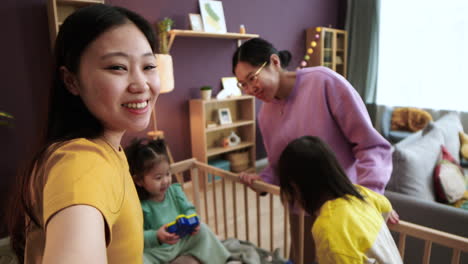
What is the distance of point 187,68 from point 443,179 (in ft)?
8.51

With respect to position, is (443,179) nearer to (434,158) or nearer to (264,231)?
(434,158)

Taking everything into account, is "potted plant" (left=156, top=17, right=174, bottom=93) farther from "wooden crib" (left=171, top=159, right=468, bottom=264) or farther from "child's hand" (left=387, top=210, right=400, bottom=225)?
"child's hand" (left=387, top=210, right=400, bottom=225)

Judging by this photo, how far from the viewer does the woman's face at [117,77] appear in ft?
1.63

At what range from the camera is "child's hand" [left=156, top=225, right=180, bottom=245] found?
4.33 feet

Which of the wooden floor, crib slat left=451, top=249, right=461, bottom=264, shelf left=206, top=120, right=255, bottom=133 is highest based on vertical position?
crib slat left=451, top=249, right=461, bottom=264

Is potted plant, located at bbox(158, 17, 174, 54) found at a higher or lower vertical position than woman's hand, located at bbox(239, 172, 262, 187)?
higher

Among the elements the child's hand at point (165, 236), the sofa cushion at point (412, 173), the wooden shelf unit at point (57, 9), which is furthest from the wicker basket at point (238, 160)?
the child's hand at point (165, 236)

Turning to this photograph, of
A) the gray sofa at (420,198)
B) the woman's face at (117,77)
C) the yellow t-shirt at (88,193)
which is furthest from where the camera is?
the gray sofa at (420,198)

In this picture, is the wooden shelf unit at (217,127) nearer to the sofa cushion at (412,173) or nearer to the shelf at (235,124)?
the shelf at (235,124)

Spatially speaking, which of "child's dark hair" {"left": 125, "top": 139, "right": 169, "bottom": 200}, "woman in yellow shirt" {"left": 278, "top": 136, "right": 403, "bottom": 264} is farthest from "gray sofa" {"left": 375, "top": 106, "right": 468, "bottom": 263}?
"child's dark hair" {"left": 125, "top": 139, "right": 169, "bottom": 200}

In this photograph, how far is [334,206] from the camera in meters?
0.91

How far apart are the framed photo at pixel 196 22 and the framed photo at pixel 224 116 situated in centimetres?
97

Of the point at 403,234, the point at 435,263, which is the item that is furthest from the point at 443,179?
the point at 403,234

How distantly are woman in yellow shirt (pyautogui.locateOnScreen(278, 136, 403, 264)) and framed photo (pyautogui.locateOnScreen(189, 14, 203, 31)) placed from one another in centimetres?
262
